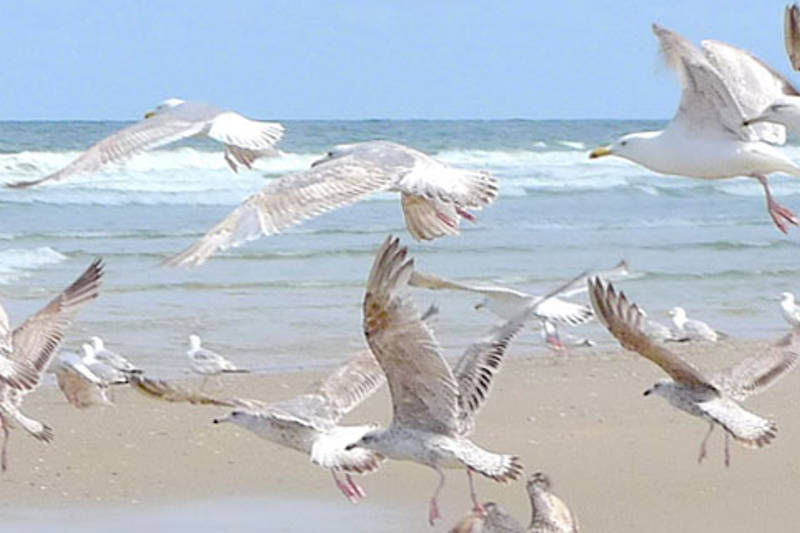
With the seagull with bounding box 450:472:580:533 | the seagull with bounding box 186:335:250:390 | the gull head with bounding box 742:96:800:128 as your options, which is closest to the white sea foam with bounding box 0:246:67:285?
the seagull with bounding box 186:335:250:390

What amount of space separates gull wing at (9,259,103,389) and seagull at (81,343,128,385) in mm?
1933

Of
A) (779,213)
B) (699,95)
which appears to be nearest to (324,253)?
(779,213)

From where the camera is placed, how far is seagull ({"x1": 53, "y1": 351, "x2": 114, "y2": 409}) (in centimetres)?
955

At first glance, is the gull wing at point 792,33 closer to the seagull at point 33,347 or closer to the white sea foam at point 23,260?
the seagull at point 33,347

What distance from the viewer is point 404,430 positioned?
5371 millimetres

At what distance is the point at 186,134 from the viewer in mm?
6602

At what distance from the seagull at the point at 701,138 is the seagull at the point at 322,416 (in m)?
1.22

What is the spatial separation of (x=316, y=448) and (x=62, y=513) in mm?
2095

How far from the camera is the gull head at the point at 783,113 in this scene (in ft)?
20.4

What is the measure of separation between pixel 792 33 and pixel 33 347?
3.16m

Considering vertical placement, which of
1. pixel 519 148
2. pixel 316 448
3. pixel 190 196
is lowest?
pixel 519 148

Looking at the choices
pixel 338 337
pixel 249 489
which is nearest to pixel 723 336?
pixel 338 337

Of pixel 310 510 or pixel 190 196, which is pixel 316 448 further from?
pixel 190 196

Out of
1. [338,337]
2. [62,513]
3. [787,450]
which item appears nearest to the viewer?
[62,513]
